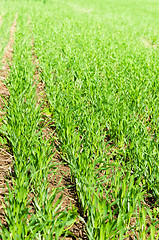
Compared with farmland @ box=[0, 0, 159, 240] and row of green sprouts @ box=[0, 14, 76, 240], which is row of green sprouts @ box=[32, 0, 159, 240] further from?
row of green sprouts @ box=[0, 14, 76, 240]

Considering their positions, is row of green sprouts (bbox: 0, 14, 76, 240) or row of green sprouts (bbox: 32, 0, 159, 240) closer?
row of green sprouts (bbox: 0, 14, 76, 240)

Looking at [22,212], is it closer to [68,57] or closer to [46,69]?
[46,69]

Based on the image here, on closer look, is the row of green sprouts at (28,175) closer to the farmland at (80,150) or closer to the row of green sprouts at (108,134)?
the farmland at (80,150)

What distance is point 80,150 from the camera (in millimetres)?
2549

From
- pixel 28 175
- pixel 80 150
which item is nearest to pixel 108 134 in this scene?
pixel 80 150

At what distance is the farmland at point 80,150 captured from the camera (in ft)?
5.09

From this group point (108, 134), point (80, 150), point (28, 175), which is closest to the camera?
point (28, 175)

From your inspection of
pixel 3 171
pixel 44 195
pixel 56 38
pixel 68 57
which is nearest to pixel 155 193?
pixel 44 195

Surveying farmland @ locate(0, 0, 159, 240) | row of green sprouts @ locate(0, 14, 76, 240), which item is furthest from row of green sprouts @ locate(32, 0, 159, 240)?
row of green sprouts @ locate(0, 14, 76, 240)

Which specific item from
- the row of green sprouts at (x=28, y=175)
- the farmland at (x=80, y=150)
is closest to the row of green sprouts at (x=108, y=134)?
the farmland at (x=80, y=150)

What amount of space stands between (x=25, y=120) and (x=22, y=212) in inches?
46.0

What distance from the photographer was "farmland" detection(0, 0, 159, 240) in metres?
1.55

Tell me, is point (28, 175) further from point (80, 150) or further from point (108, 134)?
point (108, 134)

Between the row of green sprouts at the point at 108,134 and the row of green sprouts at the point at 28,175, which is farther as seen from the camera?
the row of green sprouts at the point at 108,134
